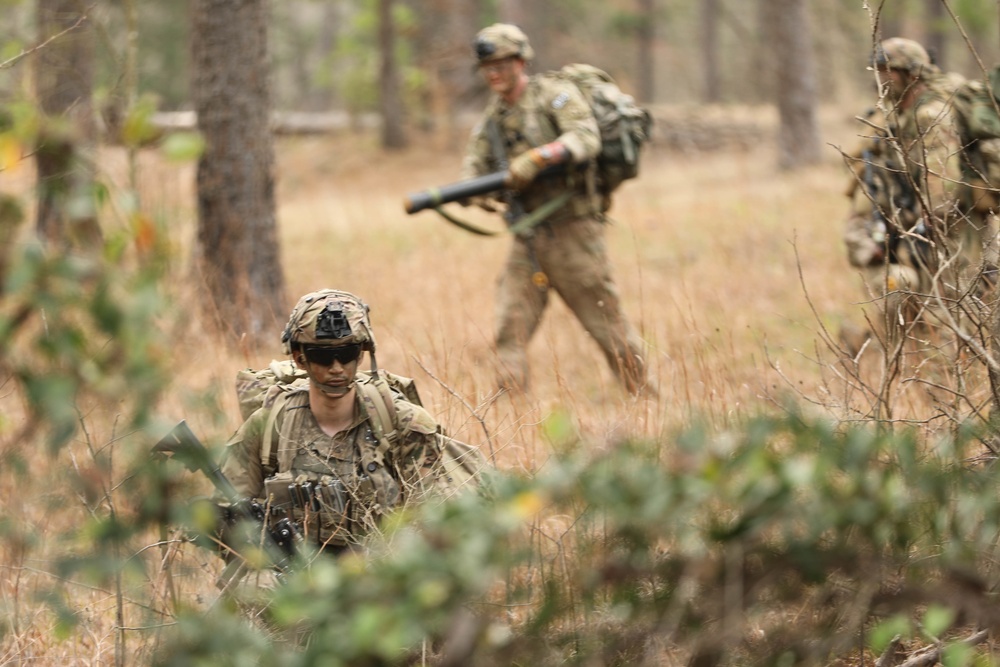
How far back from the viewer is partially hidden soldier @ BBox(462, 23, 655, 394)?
6207mm

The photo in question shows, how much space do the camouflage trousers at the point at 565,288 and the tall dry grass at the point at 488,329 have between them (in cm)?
18

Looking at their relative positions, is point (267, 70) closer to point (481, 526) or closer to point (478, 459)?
point (478, 459)

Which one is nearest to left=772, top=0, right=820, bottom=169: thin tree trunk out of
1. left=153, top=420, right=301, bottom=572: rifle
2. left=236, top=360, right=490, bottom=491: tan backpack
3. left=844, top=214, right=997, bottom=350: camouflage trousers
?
left=844, top=214, right=997, bottom=350: camouflage trousers

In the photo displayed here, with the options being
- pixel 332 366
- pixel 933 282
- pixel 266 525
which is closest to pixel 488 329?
pixel 332 366

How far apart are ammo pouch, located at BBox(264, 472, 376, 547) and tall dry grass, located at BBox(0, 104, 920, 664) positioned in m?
0.33

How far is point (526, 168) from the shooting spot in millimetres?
5969

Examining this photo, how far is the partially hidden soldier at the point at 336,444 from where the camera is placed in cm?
374

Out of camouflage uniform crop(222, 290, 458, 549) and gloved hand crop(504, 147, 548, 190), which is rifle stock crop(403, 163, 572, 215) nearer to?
gloved hand crop(504, 147, 548, 190)

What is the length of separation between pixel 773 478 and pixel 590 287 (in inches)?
159

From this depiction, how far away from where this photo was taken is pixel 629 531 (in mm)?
2279

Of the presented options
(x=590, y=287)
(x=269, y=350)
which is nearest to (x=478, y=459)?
(x=590, y=287)

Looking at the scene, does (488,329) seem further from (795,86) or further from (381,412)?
(795,86)

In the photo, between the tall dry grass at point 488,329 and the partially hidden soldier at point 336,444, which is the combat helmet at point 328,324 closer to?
the partially hidden soldier at point 336,444

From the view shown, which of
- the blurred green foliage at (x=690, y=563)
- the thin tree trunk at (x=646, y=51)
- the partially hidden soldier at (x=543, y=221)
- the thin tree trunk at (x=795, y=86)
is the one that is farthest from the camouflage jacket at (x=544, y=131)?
the thin tree trunk at (x=646, y=51)
